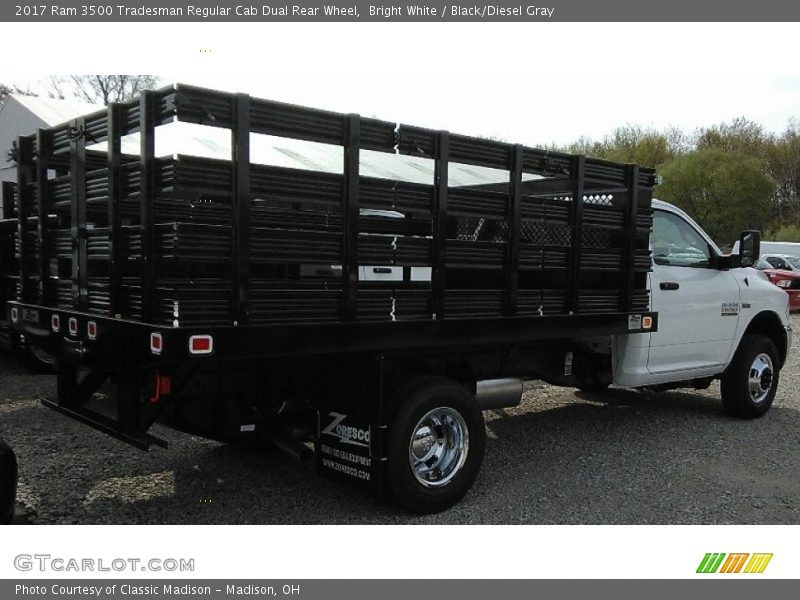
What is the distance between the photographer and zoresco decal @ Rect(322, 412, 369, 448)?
4090 mm

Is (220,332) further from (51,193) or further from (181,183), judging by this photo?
(51,193)

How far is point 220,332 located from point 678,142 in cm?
4709

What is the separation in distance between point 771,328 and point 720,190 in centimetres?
3432

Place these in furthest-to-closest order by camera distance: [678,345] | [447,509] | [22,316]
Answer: [678,345] → [22,316] → [447,509]

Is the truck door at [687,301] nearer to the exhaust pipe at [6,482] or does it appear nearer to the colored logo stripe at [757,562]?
the colored logo stripe at [757,562]

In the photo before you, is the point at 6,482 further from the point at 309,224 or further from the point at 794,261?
the point at 794,261

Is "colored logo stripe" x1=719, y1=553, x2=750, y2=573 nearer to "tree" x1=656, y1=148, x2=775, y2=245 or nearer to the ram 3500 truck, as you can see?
the ram 3500 truck

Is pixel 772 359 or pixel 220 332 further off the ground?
pixel 220 332

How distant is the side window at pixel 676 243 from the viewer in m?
6.11

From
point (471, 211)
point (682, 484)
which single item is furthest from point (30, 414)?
point (682, 484)

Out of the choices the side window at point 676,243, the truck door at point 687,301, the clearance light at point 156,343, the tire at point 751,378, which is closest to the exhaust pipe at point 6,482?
the clearance light at point 156,343

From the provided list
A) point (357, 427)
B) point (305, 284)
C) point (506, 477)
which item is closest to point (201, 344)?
point (305, 284)

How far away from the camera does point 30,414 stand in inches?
252

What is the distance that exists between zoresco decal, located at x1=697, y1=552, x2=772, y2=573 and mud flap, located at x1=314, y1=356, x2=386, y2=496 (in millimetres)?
1735
